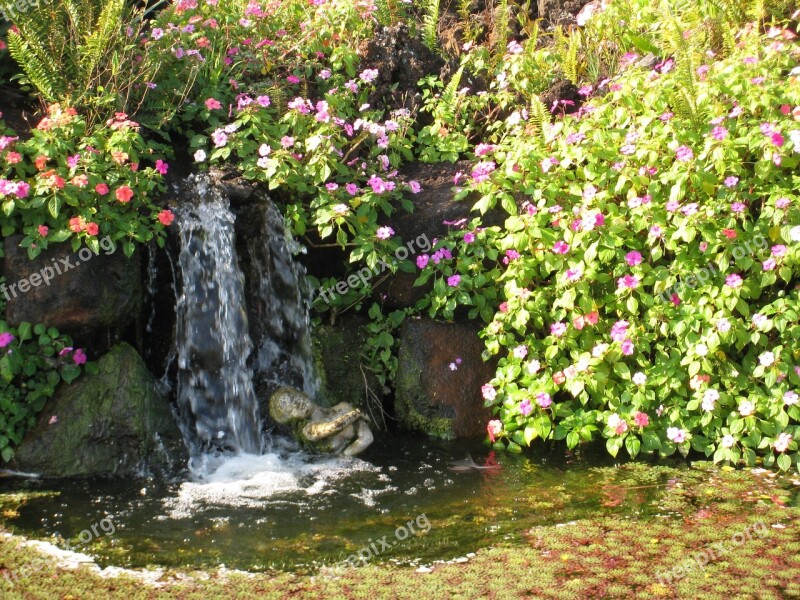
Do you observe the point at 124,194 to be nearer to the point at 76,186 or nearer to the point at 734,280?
the point at 76,186

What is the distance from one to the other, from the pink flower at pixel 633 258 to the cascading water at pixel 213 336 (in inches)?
94.2


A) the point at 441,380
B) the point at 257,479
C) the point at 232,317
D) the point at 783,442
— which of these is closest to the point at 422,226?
the point at 441,380

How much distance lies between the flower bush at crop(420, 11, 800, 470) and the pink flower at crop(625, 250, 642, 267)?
0.01 m

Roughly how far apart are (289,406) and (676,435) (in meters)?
2.27

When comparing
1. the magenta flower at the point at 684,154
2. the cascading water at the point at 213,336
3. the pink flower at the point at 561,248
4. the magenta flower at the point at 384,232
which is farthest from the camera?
the magenta flower at the point at 384,232

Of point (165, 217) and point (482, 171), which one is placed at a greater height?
point (482, 171)

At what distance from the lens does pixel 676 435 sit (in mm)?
5031

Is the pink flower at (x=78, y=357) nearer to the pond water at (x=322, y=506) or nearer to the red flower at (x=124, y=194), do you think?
the pond water at (x=322, y=506)

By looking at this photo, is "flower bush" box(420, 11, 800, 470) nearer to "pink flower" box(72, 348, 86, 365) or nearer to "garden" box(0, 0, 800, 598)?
"garden" box(0, 0, 800, 598)

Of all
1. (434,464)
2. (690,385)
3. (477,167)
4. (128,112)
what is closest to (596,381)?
(690,385)

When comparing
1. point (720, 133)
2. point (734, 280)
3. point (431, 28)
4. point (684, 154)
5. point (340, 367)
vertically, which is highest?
point (431, 28)

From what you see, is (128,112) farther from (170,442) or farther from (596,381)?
(596,381)


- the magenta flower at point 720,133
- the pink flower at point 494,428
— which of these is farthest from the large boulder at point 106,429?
the magenta flower at point 720,133

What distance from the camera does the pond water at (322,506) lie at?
390cm
